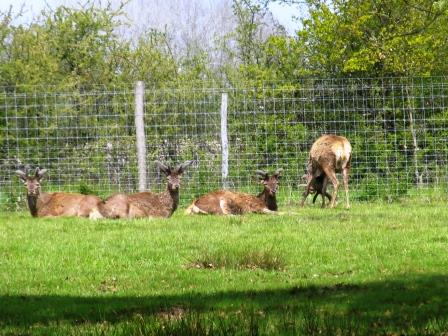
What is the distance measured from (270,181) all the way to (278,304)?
9.78 meters

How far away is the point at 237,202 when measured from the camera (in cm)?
1597

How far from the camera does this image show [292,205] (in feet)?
58.7

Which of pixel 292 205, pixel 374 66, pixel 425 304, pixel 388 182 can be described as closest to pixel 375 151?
pixel 388 182

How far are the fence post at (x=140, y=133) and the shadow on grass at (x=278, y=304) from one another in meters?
10.5

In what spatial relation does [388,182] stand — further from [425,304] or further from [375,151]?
[425,304]

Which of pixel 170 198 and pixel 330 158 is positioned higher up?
pixel 330 158

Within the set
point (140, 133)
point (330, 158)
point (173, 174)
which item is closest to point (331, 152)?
point (330, 158)

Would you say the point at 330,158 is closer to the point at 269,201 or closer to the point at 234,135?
the point at 269,201

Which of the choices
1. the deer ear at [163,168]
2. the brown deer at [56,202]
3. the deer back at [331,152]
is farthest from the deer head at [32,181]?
the deer back at [331,152]

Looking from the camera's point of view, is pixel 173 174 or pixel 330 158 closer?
pixel 173 174

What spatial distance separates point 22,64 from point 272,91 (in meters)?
7.56

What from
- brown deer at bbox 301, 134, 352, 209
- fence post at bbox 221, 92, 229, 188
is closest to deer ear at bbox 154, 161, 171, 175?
fence post at bbox 221, 92, 229, 188

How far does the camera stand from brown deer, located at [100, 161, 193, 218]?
47.5 ft

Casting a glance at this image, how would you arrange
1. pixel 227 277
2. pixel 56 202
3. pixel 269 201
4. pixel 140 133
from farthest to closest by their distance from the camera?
pixel 140 133 < pixel 269 201 < pixel 56 202 < pixel 227 277
